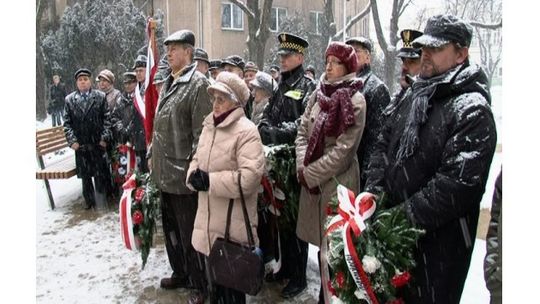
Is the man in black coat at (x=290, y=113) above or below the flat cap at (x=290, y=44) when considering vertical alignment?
below

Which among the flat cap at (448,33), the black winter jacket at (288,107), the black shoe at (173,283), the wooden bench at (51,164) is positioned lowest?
the black shoe at (173,283)

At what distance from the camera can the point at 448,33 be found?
9.07 ft

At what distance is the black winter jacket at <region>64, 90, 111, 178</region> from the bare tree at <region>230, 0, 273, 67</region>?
1176 centimetres

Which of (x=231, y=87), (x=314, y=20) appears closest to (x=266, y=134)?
(x=231, y=87)

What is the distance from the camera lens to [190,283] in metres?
4.85

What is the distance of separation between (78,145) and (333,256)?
580cm

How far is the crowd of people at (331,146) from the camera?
270cm

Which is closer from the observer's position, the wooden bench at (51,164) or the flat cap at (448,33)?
the flat cap at (448,33)

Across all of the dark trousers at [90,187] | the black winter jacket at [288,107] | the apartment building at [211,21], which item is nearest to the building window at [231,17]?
the apartment building at [211,21]

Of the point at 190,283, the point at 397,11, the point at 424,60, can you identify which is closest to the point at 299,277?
the point at 190,283

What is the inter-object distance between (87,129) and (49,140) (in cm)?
179

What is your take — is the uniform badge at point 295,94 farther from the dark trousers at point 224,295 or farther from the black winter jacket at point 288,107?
the dark trousers at point 224,295

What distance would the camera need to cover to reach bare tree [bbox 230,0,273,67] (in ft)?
63.3

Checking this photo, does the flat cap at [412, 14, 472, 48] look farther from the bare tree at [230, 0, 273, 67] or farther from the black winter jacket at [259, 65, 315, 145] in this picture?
the bare tree at [230, 0, 273, 67]
